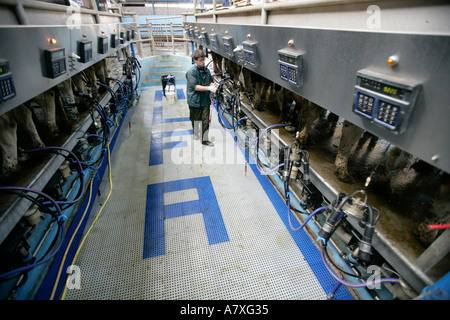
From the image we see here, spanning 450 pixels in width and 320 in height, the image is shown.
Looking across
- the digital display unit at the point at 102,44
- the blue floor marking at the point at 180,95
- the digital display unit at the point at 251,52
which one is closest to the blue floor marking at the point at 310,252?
the digital display unit at the point at 251,52

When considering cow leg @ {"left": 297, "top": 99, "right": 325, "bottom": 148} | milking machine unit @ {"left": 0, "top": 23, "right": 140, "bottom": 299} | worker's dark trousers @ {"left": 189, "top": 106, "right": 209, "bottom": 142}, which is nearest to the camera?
milking machine unit @ {"left": 0, "top": 23, "right": 140, "bottom": 299}

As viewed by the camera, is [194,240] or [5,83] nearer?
[5,83]

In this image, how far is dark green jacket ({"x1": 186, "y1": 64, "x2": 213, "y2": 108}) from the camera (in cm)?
333

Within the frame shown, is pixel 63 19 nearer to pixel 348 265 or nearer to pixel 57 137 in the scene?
pixel 57 137

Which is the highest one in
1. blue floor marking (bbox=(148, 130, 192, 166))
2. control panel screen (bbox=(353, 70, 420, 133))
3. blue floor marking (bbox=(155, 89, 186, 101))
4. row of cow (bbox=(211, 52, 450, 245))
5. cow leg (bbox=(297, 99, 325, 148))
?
control panel screen (bbox=(353, 70, 420, 133))

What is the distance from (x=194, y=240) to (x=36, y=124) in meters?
1.99

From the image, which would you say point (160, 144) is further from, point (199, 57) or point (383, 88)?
point (383, 88)

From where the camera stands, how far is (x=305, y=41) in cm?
144

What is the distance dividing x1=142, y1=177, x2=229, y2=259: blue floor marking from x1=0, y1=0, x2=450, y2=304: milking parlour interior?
0.02m

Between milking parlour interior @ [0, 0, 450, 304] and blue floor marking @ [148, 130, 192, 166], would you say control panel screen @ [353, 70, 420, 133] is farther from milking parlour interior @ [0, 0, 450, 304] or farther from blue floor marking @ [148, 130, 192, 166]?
blue floor marking @ [148, 130, 192, 166]

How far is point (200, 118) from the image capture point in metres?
3.82

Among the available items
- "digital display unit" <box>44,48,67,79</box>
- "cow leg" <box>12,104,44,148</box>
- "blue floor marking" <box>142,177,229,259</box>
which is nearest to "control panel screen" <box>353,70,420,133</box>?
"blue floor marking" <box>142,177,229,259</box>

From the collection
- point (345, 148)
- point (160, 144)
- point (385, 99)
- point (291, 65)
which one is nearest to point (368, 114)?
point (385, 99)
